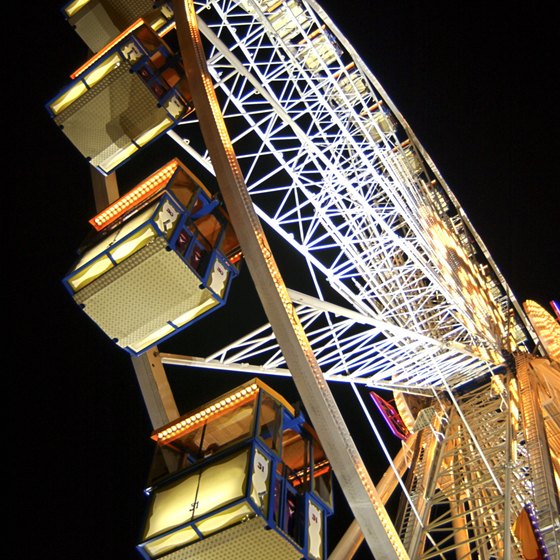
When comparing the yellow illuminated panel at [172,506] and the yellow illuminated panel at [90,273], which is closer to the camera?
the yellow illuminated panel at [172,506]

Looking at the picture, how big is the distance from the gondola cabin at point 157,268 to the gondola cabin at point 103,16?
3294mm

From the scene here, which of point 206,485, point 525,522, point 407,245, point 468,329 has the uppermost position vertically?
point 206,485

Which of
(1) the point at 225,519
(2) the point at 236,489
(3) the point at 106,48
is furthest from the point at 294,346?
(3) the point at 106,48

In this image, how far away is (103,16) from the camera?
29.7 ft

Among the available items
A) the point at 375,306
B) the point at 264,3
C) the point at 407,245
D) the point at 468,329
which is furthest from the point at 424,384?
the point at 264,3

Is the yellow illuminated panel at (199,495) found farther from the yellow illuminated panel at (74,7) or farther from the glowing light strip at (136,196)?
the yellow illuminated panel at (74,7)

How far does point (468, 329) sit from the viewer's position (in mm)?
13406

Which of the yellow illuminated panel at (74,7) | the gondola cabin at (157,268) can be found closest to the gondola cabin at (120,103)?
the gondola cabin at (157,268)

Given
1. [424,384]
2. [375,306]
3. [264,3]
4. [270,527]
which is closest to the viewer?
[270,527]

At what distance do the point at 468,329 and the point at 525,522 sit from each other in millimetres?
6089

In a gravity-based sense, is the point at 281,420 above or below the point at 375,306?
above

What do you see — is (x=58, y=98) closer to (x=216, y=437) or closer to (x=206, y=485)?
(x=216, y=437)

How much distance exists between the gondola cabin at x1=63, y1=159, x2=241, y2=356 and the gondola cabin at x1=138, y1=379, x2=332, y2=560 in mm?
916

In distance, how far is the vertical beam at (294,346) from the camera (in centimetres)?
440
